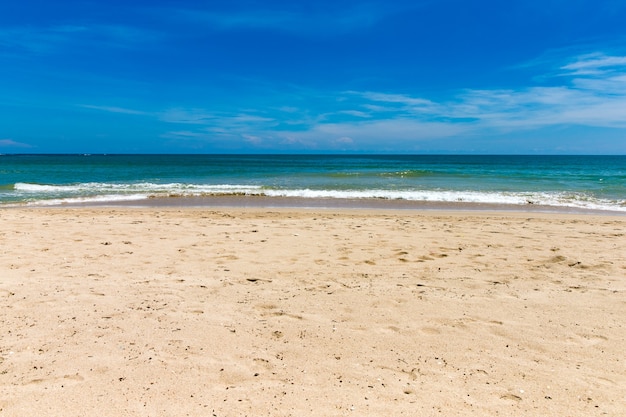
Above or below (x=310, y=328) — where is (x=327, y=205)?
above

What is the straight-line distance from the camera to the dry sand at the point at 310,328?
9.12 ft

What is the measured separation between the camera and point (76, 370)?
10.1 ft

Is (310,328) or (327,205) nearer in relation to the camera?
(310,328)

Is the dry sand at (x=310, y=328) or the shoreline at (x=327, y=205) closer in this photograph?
the dry sand at (x=310, y=328)

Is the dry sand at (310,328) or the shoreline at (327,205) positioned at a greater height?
the shoreline at (327,205)

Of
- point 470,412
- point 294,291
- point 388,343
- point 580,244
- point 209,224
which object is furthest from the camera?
point 209,224

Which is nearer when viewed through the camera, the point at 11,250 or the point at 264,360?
the point at 264,360

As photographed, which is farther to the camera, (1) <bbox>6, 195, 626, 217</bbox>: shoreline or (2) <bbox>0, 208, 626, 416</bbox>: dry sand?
(1) <bbox>6, 195, 626, 217</bbox>: shoreline

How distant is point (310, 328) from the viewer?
386 cm

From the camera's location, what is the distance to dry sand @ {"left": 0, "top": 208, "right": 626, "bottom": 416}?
278 centimetres

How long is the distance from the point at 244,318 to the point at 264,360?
2.81ft

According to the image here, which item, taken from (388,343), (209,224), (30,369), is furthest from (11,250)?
(388,343)

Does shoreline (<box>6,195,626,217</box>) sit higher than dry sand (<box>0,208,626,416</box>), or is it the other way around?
shoreline (<box>6,195,626,217</box>)

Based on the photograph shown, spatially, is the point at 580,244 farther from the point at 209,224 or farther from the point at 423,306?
the point at 209,224
